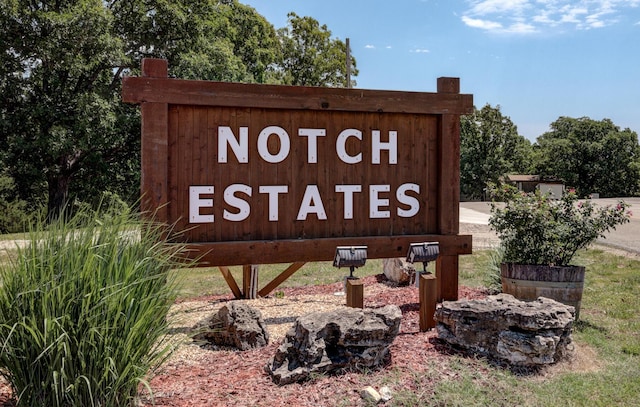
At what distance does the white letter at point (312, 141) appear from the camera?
19.0ft

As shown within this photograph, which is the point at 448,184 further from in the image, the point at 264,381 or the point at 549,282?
the point at 264,381

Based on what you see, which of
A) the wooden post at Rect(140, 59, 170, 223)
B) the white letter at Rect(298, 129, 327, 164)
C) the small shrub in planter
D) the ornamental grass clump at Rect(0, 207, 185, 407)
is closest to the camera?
the ornamental grass clump at Rect(0, 207, 185, 407)

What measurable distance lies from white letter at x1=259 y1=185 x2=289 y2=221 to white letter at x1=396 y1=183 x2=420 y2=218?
1.39 meters

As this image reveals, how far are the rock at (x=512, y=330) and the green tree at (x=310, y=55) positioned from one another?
32.6 meters

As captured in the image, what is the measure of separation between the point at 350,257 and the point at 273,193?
112cm

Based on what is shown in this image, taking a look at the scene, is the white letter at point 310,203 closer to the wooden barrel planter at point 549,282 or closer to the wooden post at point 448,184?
the wooden post at point 448,184

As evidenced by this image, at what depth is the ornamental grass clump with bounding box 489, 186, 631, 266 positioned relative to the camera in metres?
5.89

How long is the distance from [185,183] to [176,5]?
17.0 m

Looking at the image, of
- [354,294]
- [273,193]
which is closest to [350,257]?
[354,294]

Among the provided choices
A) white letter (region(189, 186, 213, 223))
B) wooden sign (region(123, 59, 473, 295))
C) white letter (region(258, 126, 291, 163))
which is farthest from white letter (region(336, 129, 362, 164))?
white letter (region(189, 186, 213, 223))

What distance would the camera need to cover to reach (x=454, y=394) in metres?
3.48

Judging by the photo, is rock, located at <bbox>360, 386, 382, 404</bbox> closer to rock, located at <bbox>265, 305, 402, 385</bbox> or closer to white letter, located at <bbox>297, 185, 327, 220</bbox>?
rock, located at <bbox>265, 305, 402, 385</bbox>

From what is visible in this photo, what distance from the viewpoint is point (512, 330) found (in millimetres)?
4195

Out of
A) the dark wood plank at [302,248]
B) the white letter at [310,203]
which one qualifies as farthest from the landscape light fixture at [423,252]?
the white letter at [310,203]
